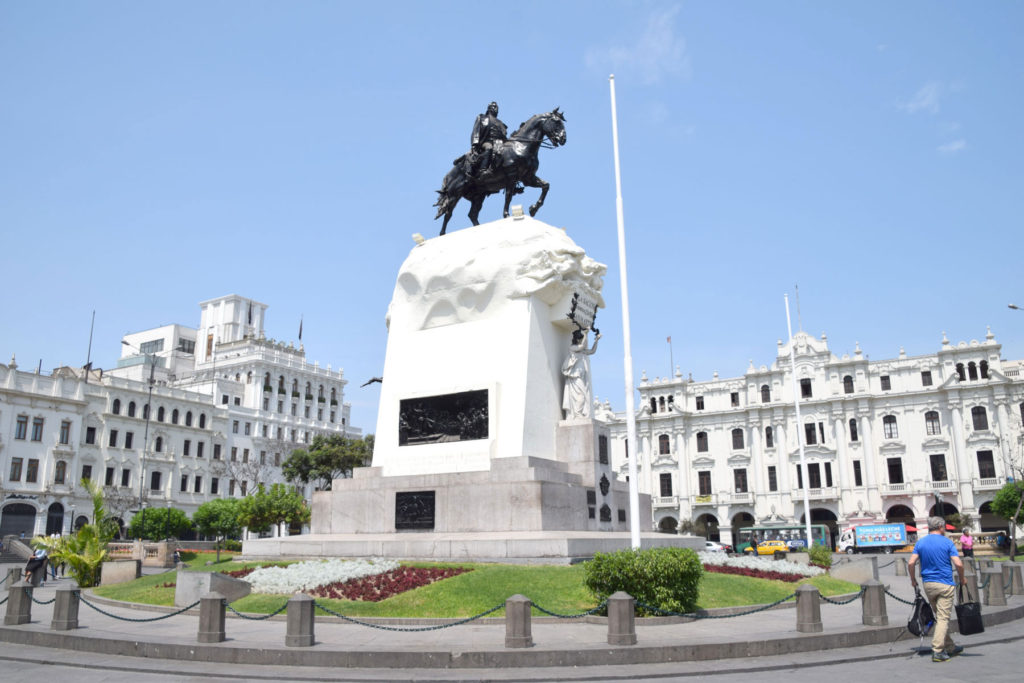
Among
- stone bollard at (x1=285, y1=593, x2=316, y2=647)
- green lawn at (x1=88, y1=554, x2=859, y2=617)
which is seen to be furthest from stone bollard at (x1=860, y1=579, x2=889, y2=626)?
stone bollard at (x1=285, y1=593, x2=316, y2=647)

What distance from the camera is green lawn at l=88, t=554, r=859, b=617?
544 inches

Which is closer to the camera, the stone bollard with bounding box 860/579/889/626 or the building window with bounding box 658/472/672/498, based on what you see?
the stone bollard with bounding box 860/579/889/626

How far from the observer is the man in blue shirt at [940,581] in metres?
→ 10.3

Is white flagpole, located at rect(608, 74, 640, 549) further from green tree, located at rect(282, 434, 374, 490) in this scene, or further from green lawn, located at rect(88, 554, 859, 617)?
green tree, located at rect(282, 434, 374, 490)

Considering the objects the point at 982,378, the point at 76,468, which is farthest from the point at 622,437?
the point at 76,468

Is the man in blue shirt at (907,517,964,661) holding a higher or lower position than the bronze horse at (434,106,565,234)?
lower

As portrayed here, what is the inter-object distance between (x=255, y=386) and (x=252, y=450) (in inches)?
255

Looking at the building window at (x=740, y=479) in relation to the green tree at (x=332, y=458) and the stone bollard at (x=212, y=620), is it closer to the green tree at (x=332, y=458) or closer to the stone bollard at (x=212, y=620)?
the green tree at (x=332, y=458)

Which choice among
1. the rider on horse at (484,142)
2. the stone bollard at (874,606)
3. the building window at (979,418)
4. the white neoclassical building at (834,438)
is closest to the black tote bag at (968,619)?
the stone bollard at (874,606)

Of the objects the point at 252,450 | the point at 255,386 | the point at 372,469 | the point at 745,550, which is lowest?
the point at 745,550

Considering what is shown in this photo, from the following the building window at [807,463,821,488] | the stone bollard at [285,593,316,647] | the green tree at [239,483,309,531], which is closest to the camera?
the stone bollard at [285,593,316,647]

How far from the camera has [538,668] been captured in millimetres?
10609

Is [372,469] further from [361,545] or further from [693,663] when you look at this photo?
[693,663]

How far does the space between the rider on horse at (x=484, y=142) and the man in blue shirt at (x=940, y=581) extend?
1668 centimetres
